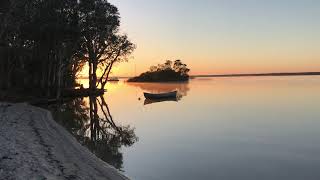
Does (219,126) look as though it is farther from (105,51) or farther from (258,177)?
(105,51)

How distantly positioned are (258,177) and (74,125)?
19.8m

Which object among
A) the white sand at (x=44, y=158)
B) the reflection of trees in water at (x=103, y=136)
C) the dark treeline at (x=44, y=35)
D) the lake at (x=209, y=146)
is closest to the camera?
the white sand at (x=44, y=158)

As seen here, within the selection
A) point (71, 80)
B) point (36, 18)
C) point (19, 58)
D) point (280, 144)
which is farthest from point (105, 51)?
point (280, 144)

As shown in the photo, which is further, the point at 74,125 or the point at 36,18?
the point at 36,18

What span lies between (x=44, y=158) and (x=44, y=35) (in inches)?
1542

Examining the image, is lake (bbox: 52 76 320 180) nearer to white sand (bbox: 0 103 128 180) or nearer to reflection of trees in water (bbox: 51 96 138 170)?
reflection of trees in water (bbox: 51 96 138 170)

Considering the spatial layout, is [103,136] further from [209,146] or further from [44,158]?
[44,158]

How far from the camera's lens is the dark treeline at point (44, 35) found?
49406mm

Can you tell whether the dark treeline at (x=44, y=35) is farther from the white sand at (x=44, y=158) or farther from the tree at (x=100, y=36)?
the white sand at (x=44, y=158)

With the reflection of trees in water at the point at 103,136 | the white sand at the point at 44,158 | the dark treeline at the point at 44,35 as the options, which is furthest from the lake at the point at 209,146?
the dark treeline at the point at 44,35

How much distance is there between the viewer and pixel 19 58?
59188mm

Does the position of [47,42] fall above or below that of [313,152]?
above

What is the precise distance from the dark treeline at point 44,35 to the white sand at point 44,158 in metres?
24.6

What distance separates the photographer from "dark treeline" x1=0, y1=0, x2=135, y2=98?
162ft
